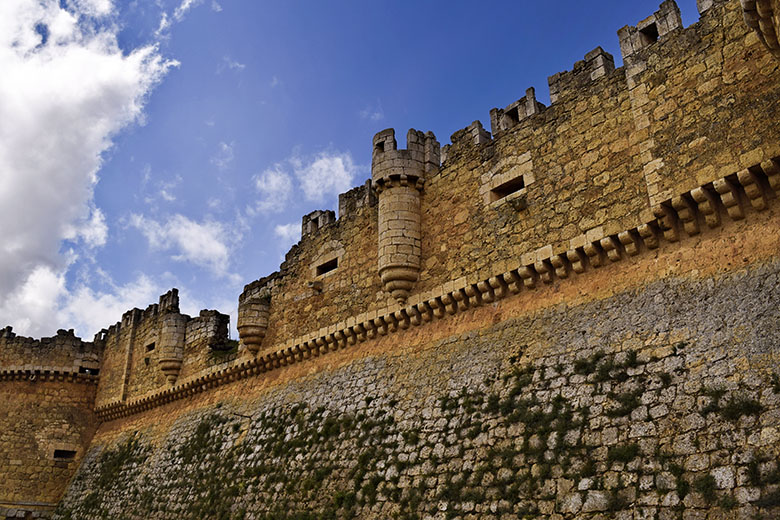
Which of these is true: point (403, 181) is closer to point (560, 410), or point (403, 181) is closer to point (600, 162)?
point (600, 162)

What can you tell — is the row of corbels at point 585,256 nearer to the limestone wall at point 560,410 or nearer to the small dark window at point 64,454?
the limestone wall at point 560,410

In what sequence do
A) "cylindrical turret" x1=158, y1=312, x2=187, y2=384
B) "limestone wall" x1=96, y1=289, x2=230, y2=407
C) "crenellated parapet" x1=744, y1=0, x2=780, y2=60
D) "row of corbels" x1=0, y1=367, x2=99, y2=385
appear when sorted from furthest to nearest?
"row of corbels" x1=0, y1=367, x2=99, y2=385
"cylindrical turret" x1=158, y1=312, x2=187, y2=384
"limestone wall" x1=96, y1=289, x2=230, y2=407
"crenellated parapet" x1=744, y1=0, x2=780, y2=60

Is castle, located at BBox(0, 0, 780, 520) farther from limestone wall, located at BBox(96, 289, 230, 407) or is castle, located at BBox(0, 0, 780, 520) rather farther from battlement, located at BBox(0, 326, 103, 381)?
battlement, located at BBox(0, 326, 103, 381)

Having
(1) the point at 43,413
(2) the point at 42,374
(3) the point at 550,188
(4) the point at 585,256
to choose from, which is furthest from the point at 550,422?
(2) the point at 42,374

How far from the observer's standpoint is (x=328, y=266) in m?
13.6

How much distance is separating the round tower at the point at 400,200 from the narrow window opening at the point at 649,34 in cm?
410

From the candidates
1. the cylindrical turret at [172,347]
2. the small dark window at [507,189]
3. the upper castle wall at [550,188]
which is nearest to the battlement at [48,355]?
the cylindrical turret at [172,347]

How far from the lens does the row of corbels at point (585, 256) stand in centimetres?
728

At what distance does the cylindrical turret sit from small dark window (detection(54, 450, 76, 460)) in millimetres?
4892

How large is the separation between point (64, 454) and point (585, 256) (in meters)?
16.7

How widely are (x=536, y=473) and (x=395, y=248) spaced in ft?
16.1

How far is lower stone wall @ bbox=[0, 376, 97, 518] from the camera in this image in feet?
59.4

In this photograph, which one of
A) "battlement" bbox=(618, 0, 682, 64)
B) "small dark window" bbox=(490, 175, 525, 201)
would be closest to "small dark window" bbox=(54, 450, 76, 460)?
"small dark window" bbox=(490, 175, 525, 201)

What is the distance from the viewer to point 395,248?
1127cm
